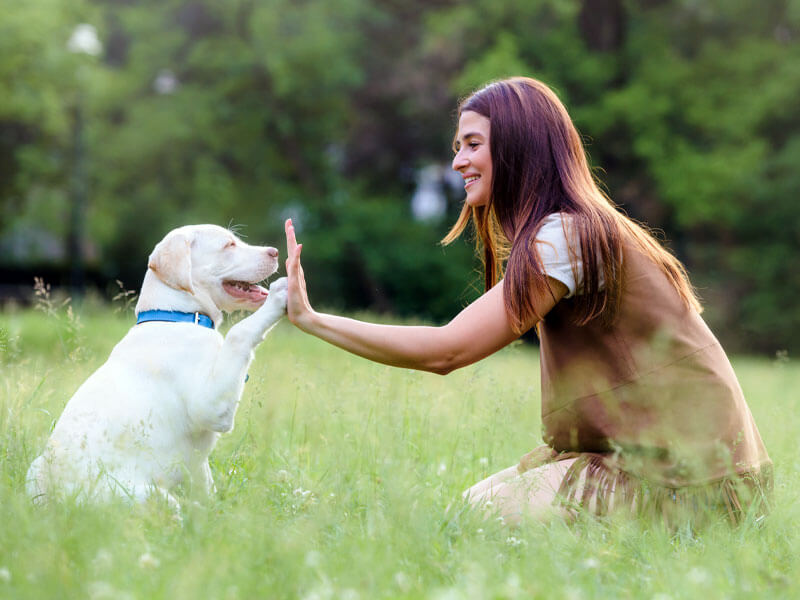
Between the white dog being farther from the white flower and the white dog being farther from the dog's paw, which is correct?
the white flower

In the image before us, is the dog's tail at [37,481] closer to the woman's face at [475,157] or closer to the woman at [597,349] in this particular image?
the woman at [597,349]

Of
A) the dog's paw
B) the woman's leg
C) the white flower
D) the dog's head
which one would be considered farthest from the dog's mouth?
the woman's leg

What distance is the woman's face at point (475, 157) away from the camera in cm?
376

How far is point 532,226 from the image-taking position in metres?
3.43

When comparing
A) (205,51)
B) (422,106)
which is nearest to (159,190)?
(205,51)

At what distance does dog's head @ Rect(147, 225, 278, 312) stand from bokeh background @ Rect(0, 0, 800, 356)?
18.8m

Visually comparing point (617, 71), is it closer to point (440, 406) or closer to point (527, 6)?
point (527, 6)

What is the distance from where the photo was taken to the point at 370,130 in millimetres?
27609

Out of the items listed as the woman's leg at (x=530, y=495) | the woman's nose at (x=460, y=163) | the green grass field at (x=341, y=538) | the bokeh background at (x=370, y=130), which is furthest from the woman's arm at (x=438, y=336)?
the bokeh background at (x=370, y=130)

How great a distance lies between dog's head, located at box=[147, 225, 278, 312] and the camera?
154 inches

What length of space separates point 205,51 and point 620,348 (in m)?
24.6

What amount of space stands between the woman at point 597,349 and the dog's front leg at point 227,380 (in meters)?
0.21

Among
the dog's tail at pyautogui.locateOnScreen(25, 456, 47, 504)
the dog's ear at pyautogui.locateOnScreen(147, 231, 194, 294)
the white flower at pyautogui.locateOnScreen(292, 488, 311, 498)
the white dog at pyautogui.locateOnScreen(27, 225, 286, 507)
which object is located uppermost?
the dog's ear at pyautogui.locateOnScreen(147, 231, 194, 294)

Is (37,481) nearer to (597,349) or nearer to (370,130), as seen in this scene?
(597,349)
